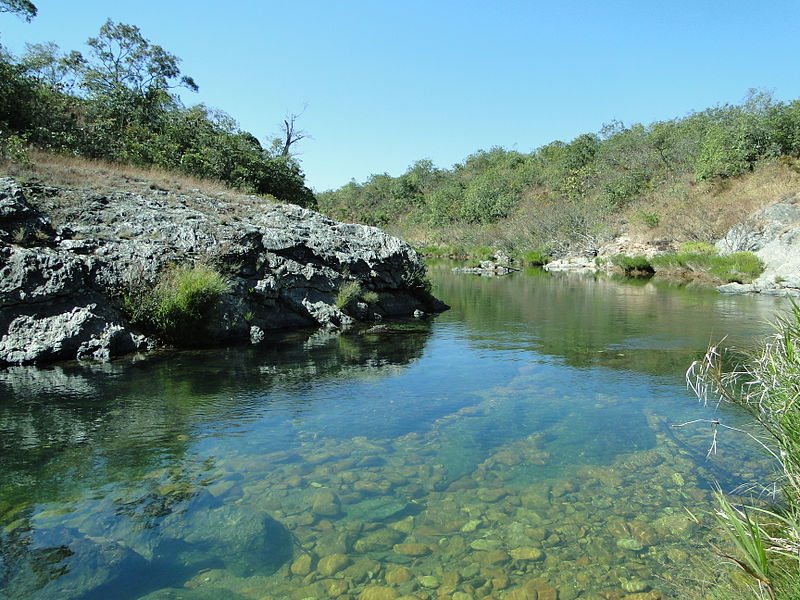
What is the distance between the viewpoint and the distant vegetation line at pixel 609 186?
142 feet

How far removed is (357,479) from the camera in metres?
6.11

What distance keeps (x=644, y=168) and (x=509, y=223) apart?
15.5 m

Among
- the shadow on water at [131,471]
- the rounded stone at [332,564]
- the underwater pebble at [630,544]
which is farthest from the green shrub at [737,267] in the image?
the rounded stone at [332,564]

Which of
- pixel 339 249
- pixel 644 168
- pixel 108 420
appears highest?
pixel 644 168

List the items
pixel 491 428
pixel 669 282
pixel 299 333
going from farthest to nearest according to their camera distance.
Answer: pixel 669 282 < pixel 299 333 < pixel 491 428

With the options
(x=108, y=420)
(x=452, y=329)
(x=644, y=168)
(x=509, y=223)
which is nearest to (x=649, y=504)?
(x=108, y=420)

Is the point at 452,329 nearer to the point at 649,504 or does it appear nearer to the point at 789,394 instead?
the point at 649,504

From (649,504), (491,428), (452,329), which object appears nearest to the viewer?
(649,504)

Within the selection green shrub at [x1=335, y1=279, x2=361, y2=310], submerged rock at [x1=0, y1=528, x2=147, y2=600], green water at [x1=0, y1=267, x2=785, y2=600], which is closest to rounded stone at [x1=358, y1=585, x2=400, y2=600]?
green water at [x1=0, y1=267, x2=785, y2=600]

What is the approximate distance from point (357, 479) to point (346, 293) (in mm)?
11175

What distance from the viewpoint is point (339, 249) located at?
59.7ft

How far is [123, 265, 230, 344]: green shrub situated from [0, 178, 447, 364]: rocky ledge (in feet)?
0.87

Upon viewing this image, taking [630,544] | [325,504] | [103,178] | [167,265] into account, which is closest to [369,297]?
[167,265]

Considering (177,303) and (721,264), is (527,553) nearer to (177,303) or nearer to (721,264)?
(177,303)
